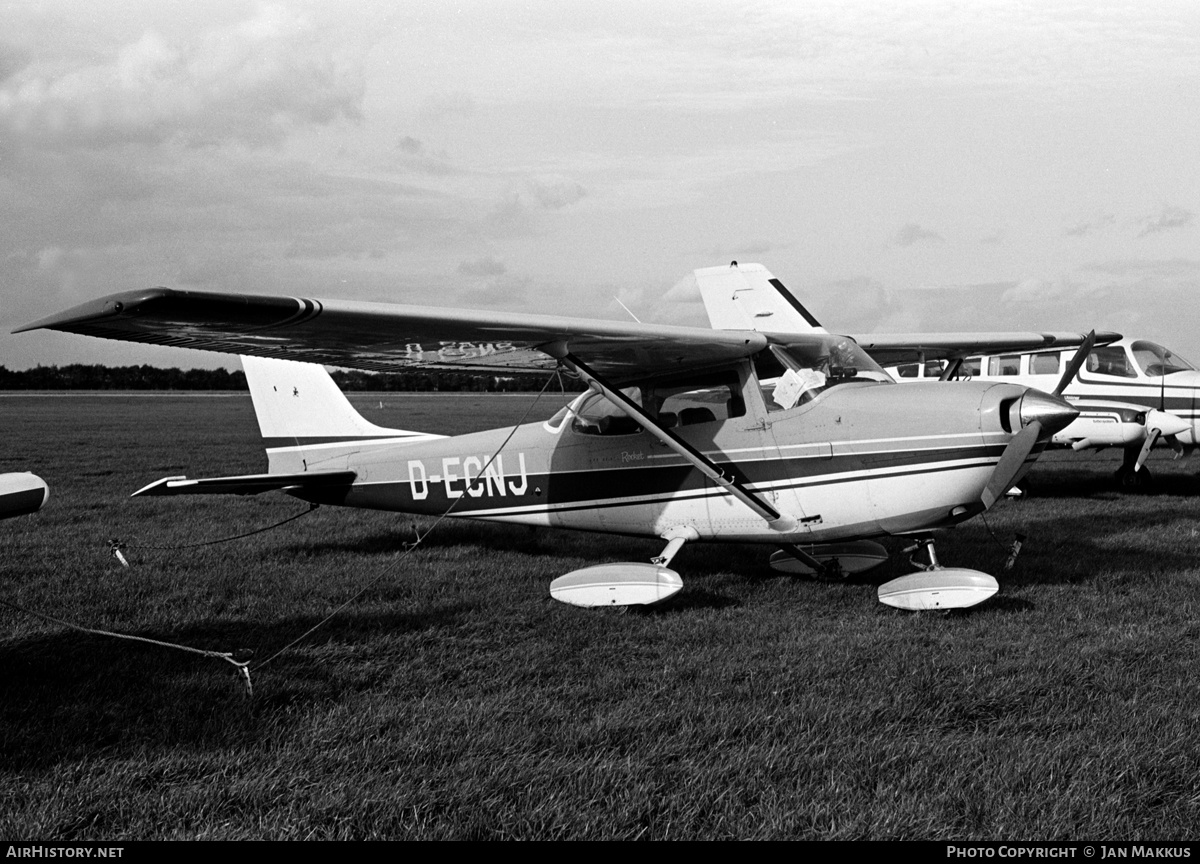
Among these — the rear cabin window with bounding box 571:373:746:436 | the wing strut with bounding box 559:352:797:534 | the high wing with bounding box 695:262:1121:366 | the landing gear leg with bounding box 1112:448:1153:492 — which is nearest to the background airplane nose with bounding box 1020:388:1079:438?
the wing strut with bounding box 559:352:797:534

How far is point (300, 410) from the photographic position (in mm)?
9742

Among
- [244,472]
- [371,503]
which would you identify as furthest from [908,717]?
[244,472]

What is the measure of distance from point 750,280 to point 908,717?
14001 mm

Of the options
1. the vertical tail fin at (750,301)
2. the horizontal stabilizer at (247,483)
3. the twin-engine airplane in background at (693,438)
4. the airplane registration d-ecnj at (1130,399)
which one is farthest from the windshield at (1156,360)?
the horizontal stabilizer at (247,483)

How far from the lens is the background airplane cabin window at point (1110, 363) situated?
50.2 ft

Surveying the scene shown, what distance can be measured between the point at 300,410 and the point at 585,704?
5.92 meters

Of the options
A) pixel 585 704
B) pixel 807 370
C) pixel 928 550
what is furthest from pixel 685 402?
pixel 585 704

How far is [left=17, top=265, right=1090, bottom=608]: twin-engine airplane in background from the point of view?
6.37m

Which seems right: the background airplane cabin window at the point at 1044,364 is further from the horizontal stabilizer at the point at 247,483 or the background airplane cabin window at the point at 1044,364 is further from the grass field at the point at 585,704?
the horizontal stabilizer at the point at 247,483

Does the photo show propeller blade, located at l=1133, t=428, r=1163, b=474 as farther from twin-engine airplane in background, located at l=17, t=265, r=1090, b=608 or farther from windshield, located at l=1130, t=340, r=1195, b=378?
twin-engine airplane in background, located at l=17, t=265, r=1090, b=608

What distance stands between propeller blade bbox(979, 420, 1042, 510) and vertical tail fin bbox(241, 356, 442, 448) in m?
5.48

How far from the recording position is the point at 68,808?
3.57 meters

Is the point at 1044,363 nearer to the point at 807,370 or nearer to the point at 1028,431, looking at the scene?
the point at 807,370
